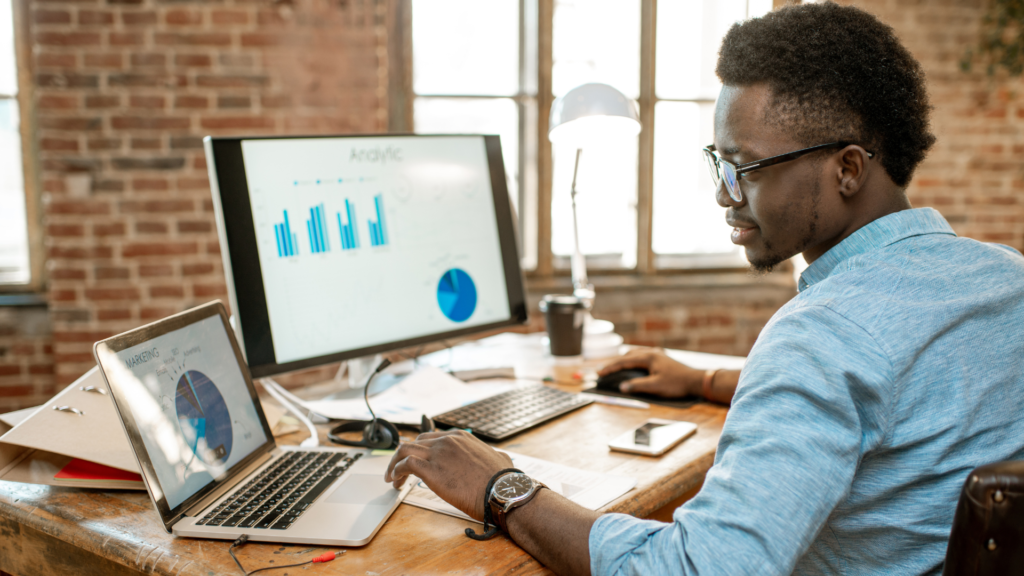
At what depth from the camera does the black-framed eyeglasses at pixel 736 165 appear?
0.80m

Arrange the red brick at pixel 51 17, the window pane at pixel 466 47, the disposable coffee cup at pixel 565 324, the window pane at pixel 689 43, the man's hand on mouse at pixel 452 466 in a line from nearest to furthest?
the man's hand on mouse at pixel 452 466
the disposable coffee cup at pixel 565 324
the red brick at pixel 51 17
the window pane at pixel 466 47
the window pane at pixel 689 43

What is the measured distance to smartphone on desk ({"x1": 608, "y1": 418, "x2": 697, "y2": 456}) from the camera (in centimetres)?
108

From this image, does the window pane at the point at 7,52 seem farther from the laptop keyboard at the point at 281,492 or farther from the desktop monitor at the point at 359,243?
the laptop keyboard at the point at 281,492

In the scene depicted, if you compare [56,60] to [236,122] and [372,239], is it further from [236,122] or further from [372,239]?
[372,239]

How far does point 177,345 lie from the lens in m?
0.91

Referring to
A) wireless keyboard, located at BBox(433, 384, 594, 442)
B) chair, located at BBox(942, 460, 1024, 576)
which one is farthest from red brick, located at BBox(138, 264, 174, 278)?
chair, located at BBox(942, 460, 1024, 576)

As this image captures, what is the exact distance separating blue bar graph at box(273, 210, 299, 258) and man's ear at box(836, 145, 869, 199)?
35.3 inches

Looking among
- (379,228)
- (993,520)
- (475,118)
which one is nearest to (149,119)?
(475,118)

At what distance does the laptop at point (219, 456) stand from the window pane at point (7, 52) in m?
2.28

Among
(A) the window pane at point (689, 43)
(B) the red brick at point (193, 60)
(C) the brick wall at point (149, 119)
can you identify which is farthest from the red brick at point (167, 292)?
(A) the window pane at point (689, 43)

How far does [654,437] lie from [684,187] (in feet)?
7.64

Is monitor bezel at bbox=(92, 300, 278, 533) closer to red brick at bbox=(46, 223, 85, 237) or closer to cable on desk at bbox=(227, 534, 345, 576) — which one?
cable on desk at bbox=(227, 534, 345, 576)

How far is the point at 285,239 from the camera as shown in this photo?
124cm

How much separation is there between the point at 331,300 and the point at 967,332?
0.99m
